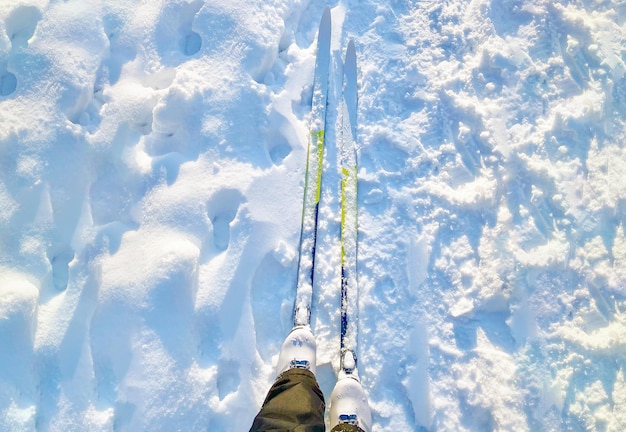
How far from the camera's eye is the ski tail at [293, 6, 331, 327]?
2.63 m

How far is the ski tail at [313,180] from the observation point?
8.64 ft

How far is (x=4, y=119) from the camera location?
2576 millimetres

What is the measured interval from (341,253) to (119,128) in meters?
1.38

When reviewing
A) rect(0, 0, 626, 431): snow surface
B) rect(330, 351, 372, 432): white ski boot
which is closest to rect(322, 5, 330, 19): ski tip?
rect(0, 0, 626, 431): snow surface

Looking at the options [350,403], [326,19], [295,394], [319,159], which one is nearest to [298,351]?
[295,394]

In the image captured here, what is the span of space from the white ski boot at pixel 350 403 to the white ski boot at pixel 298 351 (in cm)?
16

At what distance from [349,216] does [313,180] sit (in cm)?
29

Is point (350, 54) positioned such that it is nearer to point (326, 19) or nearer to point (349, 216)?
point (326, 19)

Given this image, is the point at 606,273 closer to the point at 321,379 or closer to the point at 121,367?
the point at 321,379

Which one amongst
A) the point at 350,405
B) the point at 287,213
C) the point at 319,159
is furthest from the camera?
the point at 319,159

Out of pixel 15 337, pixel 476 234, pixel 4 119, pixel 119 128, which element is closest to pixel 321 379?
pixel 476 234

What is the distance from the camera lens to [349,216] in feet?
9.14

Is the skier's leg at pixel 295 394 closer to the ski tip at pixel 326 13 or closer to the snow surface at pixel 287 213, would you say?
the snow surface at pixel 287 213

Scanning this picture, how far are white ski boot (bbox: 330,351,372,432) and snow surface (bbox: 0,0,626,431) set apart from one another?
0.10 m
